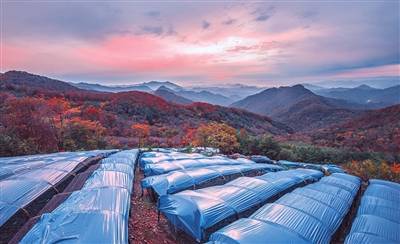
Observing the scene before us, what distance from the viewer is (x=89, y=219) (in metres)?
5.24

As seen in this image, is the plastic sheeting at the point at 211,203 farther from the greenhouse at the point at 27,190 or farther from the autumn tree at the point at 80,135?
the autumn tree at the point at 80,135

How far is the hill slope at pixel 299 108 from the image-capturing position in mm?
78312

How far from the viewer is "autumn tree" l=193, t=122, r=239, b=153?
70.8 ft

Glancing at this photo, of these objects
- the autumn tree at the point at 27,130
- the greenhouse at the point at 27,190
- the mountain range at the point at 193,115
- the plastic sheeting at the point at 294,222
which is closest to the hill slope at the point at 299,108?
the mountain range at the point at 193,115

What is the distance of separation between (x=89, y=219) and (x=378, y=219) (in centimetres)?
689

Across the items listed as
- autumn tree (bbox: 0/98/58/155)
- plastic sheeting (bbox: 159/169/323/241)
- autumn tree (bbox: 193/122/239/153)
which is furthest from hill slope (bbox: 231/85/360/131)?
plastic sheeting (bbox: 159/169/323/241)

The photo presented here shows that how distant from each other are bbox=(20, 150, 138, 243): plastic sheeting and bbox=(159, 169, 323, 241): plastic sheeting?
1250mm

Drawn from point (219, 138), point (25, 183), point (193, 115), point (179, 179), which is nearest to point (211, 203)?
point (179, 179)

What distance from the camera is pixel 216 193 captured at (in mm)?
7441

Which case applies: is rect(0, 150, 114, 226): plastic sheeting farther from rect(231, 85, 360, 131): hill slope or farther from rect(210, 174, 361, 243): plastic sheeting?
rect(231, 85, 360, 131): hill slope

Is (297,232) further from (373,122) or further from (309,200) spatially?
(373,122)

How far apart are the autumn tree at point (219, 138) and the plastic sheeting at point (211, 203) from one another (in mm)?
12604

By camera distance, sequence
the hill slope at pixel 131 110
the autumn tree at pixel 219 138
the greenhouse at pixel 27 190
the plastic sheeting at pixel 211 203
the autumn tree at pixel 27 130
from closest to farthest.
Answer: the greenhouse at pixel 27 190, the plastic sheeting at pixel 211 203, the autumn tree at pixel 27 130, the autumn tree at pixel 219 138, the hill slope at pixel 131 110

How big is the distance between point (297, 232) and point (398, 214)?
4.50m
